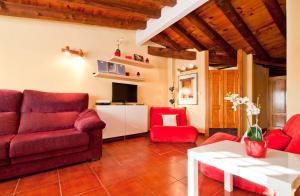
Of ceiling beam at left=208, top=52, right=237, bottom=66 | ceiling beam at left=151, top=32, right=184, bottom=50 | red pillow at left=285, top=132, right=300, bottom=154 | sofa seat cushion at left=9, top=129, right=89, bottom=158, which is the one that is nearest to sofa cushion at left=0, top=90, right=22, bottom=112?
sofa seat cushion at left=9, top=129, right=89, bottom=158

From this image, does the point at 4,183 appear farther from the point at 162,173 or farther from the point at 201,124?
the point at 201,124

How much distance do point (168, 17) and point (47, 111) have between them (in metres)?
2.75

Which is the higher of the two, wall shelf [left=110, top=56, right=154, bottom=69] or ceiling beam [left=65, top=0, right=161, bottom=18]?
ceiling beam [left=65, top=0, right=161, bottom=18]

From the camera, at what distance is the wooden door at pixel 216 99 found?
4.39 metres

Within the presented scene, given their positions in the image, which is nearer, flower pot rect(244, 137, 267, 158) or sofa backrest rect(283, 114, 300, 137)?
flower pot rect(244, 137, 267, 158)

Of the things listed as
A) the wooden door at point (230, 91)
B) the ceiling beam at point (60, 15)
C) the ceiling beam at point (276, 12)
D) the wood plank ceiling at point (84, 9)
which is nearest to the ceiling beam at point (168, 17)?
the wood plank ceiling at point (84, 9)

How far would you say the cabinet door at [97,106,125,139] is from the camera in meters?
3.28

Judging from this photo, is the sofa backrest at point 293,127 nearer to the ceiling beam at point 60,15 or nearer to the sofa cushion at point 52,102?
the sofa cushion at point 52,102

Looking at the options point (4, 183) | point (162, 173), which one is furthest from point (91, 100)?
point (162, 173)

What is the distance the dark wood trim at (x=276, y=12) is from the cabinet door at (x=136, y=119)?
321 centimetres

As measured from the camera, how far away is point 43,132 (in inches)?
92.6

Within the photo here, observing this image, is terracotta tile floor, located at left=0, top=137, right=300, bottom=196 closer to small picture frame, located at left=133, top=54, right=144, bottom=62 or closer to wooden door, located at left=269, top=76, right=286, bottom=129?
small picture frame, located at left=133, top=54, right=144, bottom=62

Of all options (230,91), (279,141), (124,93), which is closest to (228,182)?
(279,141)

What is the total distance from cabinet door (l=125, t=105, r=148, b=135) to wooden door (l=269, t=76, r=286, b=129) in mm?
4745
